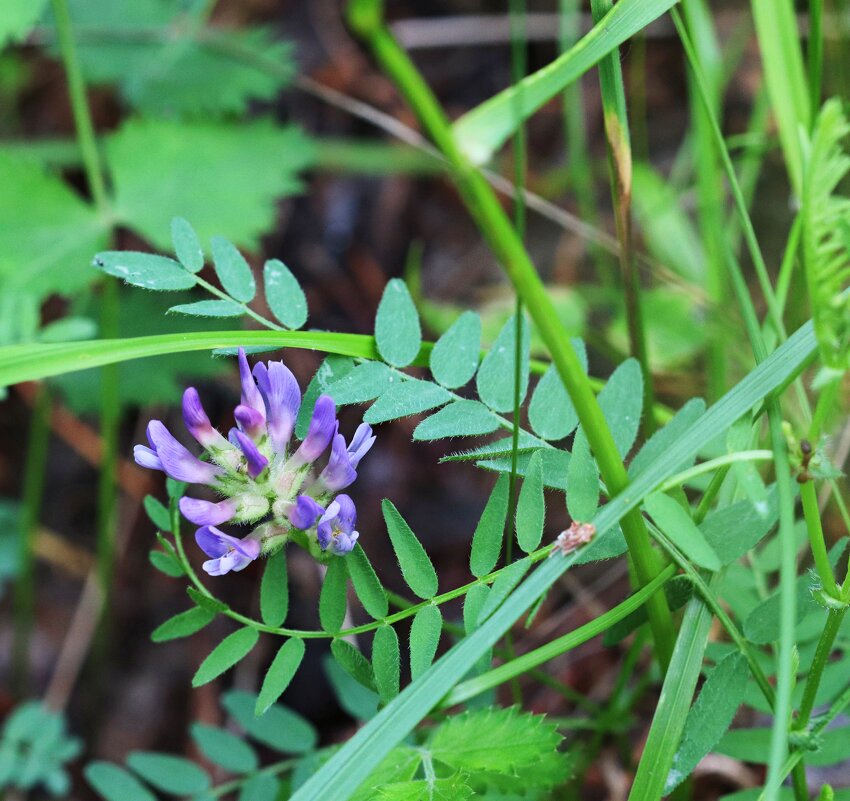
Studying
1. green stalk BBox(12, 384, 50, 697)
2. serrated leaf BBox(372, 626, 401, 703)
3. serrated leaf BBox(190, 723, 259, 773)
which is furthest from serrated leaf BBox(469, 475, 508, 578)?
green stalk BBox(12, 384, 50, 697)

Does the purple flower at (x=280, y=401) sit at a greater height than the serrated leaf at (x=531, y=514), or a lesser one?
greater

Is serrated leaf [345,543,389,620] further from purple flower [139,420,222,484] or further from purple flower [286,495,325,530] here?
purple flower [139,420,222,484]

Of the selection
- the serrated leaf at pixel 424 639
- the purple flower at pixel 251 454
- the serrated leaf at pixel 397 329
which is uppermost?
the serrated leaf at pixel 397 329

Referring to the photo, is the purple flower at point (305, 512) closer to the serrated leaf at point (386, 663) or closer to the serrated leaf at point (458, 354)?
the serrated leaf at point (386, 663)

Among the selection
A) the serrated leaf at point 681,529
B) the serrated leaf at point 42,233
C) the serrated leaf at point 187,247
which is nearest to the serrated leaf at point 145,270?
the serrated leaf at point 187,247

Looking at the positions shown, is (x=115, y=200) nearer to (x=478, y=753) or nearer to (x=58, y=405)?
(x=58, y=405)

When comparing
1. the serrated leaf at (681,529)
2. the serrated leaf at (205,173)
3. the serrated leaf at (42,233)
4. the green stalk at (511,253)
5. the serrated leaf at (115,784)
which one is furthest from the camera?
the serrated leaf at (205,173)
